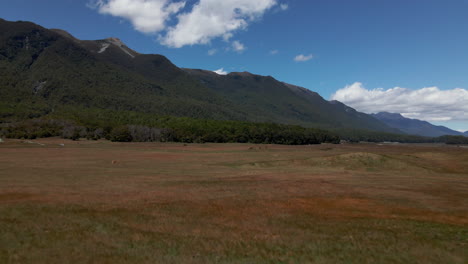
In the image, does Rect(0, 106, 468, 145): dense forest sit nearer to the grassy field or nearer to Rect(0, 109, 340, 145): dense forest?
Rect(0, 109, 340, 145): dense forest

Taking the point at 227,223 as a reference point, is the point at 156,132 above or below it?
above

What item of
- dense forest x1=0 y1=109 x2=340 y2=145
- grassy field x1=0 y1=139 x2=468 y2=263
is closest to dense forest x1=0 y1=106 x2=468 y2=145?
dense forest x1=0 y1=109 x2=340 y2=145

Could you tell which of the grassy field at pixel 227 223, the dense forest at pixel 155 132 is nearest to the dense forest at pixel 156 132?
the dense forest at pixel 155 132

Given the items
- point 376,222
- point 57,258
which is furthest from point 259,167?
point 57,258

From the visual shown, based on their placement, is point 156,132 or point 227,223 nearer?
point 227,223

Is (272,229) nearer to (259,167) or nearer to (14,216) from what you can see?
(14,216)

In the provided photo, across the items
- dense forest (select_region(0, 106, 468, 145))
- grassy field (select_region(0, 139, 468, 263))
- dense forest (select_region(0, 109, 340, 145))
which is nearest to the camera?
grassy field (select_region(0, 139, 468, 263))

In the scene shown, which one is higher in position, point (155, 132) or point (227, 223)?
point (155, 132)

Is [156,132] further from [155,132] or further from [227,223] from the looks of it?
[227,223]

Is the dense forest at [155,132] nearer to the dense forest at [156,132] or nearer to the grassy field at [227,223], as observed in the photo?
the dense forest at [156,132]

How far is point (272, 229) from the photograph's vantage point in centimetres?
1752

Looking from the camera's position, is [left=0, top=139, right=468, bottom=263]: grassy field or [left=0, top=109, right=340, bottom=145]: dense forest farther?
[left=0, top=109, right=340, bottom=145]: dense forest

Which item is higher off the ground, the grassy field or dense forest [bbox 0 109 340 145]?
dense forest [bbox 0 109 340 145]

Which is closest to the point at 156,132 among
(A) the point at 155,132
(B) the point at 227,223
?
(A) the point at 155,132
